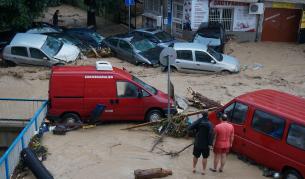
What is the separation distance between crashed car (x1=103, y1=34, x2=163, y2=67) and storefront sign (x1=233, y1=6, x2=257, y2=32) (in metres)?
6.55

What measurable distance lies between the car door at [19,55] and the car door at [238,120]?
11633 mm

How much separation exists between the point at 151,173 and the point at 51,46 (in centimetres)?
1274

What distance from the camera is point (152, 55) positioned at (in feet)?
76.5

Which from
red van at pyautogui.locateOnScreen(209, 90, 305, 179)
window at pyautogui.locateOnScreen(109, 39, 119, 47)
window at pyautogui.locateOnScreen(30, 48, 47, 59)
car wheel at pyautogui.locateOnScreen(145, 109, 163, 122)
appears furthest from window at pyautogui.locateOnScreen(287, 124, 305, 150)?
window at pyautogui.locateOnScreen(109, 39, 119, 47)

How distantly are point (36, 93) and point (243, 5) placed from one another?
1443cm

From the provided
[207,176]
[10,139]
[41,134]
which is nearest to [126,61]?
[10,139]

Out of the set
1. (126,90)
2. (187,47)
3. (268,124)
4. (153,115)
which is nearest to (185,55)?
(187,47)

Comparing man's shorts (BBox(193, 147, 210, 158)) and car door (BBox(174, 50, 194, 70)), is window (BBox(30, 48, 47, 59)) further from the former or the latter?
man's shorts (BBox(193, 147, 210, 158))

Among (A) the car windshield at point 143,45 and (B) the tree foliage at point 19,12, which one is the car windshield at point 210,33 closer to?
(A) the car windshield at point 143,45

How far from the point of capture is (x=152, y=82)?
20.0 meters

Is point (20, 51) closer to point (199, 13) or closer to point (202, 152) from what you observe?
point (199, 13)

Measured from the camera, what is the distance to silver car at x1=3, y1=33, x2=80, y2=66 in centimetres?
2178

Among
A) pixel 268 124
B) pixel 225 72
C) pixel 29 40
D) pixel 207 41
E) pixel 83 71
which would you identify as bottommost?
pixel 225 72

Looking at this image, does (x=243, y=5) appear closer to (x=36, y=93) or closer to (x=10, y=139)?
(x=36, y=93)
